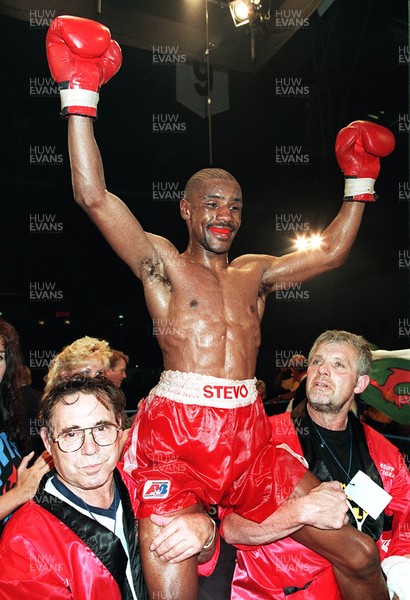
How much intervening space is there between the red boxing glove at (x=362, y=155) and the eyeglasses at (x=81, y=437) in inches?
58.6

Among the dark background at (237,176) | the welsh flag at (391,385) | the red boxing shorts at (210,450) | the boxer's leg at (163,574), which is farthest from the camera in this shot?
the dark background at (237,176)

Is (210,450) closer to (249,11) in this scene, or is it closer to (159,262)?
(159,262)

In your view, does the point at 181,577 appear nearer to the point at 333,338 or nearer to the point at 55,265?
the point at 333,338

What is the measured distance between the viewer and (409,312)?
700cm

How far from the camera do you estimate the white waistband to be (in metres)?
1.80

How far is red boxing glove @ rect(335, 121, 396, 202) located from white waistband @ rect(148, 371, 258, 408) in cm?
103

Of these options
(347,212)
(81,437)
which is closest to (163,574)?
(81,437)

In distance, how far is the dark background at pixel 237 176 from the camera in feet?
18.8

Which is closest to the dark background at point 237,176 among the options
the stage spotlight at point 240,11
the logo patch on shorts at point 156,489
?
the stage spotlight at point 240,11

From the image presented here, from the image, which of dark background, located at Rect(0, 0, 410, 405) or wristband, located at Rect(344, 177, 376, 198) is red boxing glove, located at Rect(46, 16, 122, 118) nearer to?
wristband, located at Rect(344, 177, 376, 198)

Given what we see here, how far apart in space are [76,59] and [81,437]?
1.24 meters

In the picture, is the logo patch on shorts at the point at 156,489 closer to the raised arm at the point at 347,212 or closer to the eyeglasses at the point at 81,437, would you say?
the eyeglasses at the point at 81,437

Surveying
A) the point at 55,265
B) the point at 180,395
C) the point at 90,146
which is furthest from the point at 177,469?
the point at 55,265

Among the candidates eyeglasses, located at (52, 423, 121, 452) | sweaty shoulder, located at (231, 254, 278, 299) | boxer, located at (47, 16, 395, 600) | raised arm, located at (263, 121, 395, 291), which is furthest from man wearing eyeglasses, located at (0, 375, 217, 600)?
raised arm, located at (263, 121, 395, 291)
